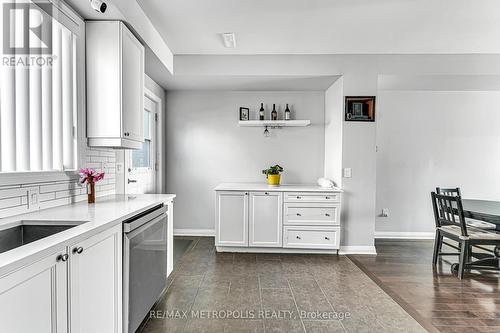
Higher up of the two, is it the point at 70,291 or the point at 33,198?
the point at 33,198

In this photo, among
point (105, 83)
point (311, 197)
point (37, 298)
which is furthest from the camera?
point (311, 197)

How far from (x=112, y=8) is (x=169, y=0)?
1.86ft

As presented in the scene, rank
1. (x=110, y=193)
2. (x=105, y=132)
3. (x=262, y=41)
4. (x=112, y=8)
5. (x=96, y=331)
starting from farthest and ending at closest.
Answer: (x=262, y=41), (x=110, y=193), (x=105, y=132), (x=112, y=8), (x=96, y=331)

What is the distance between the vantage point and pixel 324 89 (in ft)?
14.8

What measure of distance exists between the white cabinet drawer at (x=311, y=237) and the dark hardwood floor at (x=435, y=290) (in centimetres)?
35

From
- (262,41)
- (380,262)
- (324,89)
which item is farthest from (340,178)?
(262,41)

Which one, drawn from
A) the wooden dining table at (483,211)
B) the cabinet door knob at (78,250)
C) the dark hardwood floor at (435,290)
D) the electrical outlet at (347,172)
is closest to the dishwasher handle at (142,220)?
the cabinet door knob at (78,250)

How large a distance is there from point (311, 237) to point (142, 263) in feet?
7.96

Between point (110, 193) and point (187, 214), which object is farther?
point (187, 214)

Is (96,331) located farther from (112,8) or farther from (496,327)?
(496,327)

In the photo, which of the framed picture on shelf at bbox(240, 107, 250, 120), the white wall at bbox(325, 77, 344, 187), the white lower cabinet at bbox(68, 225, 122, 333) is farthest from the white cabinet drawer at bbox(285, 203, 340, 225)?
the white lower cabinet at bbox(68, 225, 122, 333)

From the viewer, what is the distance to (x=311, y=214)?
381cm

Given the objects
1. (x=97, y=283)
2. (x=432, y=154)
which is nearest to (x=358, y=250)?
(x=432, y=154)

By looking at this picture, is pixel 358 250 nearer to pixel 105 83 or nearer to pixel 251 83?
pixel 251 83
